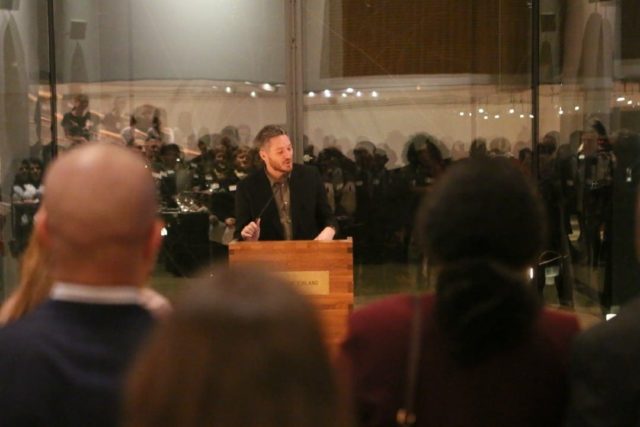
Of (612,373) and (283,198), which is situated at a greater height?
(283,198)

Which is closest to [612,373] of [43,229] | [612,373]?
[612,373]

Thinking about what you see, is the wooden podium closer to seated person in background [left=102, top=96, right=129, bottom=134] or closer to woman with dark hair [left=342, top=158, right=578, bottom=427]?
woman with dark hair [left=342, top=158, right=578, bottom=427]

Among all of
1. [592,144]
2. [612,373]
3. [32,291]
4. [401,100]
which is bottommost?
[612,373]

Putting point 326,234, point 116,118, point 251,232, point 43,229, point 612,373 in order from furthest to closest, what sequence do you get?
1. point 116,118
2. point 251,232
3. point 326,234
4. point 612,373
5. point 43,229

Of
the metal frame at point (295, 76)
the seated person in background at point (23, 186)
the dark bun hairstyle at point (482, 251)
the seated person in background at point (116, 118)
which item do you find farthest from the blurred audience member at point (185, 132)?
the dark bun hairstyle at point (482, 251)

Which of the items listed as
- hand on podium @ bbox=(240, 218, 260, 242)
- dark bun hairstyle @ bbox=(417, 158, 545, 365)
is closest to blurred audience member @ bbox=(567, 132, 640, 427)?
dark bun hairstyle @ bbox=(417, 158, 545, 365)

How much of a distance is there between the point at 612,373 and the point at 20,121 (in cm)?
713

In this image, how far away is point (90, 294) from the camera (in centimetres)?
202

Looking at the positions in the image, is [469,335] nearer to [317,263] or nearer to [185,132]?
[317,263]

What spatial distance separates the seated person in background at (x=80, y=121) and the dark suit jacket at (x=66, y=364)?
713 cm

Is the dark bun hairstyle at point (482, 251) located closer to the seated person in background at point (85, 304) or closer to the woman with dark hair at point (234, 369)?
the seated person in background at point (85, 304)

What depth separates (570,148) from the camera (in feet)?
29.1

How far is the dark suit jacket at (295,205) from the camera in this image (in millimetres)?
6430

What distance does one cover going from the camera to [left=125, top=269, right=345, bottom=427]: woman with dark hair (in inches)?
53.1
